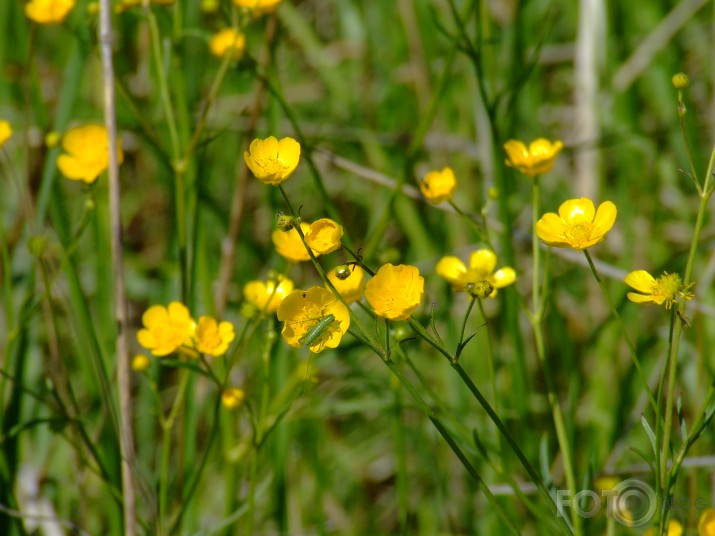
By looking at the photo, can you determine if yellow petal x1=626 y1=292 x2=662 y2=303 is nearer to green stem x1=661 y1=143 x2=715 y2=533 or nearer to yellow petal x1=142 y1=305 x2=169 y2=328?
green stem x1=661 y1=143 x2=715 y2=533

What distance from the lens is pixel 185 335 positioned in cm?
130

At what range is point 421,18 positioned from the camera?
2.47m

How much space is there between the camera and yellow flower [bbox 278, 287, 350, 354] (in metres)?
1.00

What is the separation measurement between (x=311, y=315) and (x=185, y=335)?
33 cm

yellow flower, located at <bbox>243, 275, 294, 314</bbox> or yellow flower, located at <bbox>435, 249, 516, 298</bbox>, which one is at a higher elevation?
yellow flower, located at <bbox>435, 249, 516, 298</bbox>

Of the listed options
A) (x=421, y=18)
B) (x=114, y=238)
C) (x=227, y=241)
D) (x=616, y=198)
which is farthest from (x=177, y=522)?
(x=421, y=18)

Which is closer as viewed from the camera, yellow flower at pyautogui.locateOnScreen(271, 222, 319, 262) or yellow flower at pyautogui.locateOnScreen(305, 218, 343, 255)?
yellow flower at pyautogui.locateOnScreen(305, 218, 343, 255)

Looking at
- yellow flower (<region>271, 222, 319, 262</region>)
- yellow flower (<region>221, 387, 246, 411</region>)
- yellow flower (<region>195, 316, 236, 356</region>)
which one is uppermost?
yellow flower (<region>271, 222, 319, 262</region>)

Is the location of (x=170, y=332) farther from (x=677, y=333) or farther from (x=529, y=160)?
(x=677, y=333)

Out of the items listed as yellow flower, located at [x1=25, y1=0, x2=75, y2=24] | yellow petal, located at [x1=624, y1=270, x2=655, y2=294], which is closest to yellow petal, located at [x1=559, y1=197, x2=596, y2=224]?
yellow petal, located at [x1=624, y1=270, x2=655, y2=294]

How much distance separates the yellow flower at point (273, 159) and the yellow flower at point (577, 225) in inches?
14.3

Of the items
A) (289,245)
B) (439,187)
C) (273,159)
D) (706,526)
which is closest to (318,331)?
(273,159)

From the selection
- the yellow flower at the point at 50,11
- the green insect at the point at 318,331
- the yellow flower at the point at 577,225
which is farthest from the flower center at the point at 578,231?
the yellow flower at the point at 50,11

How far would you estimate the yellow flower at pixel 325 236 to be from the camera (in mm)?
977
